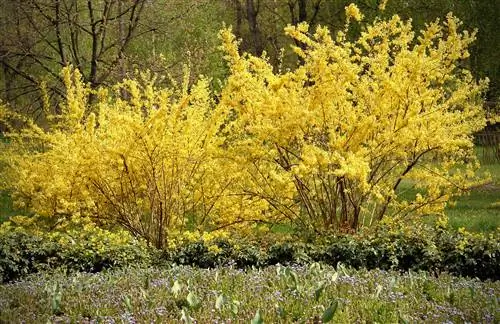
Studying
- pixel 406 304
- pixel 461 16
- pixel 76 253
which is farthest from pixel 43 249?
pixel 461 16

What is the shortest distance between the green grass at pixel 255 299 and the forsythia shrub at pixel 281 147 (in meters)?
2.20

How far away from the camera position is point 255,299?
4.38 m

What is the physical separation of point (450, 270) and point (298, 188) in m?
2.15

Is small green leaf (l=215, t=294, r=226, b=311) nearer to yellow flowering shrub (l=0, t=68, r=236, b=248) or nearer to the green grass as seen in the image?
the green grass

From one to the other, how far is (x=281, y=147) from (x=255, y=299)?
3.81 m

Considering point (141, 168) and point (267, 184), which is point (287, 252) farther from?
point (141, 168)

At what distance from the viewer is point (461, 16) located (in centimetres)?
2006

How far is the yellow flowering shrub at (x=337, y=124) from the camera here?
760cm

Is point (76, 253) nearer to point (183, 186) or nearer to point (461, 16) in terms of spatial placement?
point (183, 186)

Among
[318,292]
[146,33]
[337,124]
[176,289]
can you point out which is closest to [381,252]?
[337,124]

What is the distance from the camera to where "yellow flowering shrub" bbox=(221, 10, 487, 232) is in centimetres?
760

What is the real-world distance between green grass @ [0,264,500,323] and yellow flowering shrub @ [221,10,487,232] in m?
2.35

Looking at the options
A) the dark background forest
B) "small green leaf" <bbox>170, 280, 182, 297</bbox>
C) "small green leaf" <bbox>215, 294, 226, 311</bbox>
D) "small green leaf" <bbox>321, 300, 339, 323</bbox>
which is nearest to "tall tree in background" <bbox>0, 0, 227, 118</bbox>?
the dark background forest

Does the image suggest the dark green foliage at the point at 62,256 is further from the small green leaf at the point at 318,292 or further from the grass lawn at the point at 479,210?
the grass lawn at the point at 479,210
